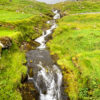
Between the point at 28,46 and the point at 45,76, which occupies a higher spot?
the point at 28,46

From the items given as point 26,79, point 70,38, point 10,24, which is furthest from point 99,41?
point 10,24

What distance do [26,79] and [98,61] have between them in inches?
505

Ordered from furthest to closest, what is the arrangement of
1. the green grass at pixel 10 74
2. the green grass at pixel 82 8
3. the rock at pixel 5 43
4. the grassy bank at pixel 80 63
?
the green grass at pixel 82 8
the rock at pixel 5 43
the grassy bank at pixel 80 63
the green grass at pixel 10 74

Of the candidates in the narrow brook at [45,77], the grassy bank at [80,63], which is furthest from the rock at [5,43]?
the grassy bank at [80,63]

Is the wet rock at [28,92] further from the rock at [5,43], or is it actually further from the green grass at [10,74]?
the rock at [5,43]

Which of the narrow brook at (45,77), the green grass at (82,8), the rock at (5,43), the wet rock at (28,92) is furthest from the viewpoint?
the green grass at (82,8)

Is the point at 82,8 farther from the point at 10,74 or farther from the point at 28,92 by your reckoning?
the point at 28,92

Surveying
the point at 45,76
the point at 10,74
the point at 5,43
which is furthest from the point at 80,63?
the point at 5,43

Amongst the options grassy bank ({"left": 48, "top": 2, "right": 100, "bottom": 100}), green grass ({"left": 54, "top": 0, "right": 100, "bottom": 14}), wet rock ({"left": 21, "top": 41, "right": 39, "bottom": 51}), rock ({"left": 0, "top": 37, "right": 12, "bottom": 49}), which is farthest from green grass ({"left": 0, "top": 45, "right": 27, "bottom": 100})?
green grass ({"left": 54, "top": 0, "right": 100, "bottom": 14})

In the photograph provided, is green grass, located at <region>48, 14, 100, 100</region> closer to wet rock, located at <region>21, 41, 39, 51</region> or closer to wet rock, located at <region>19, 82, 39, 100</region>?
wet rock, located at <region>21, 41, 39, 51</region>

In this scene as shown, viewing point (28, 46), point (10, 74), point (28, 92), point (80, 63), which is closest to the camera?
point (10, 74)

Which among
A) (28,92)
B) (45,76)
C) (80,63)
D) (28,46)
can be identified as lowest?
(28,92)

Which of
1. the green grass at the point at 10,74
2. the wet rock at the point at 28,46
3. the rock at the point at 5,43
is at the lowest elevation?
the green grass at the point at 10,74

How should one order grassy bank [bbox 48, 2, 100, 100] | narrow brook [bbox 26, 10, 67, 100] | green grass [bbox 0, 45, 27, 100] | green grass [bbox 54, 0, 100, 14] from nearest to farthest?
green grass [bbox 0, 45, 27, 100], grassy bank [bbox 48, 2, 100, 100], narrow brook [bbox 26, 10, 67, 100], green grass [bbox 54, 0, 100, 14]
